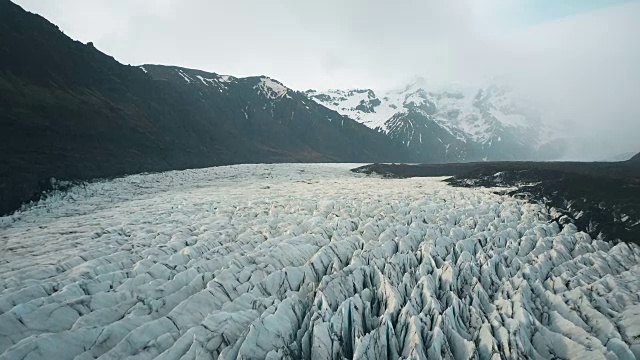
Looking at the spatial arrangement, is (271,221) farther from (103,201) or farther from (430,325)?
(103,201)

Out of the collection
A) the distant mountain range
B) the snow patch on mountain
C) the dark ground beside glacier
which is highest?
the snow patch on mountain

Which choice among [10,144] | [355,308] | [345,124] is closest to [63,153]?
[10,144]

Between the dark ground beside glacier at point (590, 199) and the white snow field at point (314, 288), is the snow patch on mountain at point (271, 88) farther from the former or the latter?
the white snow field at point (314, 288)

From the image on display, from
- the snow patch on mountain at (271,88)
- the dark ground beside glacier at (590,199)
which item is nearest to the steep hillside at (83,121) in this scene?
the dark ground beside glacier at (590,199)

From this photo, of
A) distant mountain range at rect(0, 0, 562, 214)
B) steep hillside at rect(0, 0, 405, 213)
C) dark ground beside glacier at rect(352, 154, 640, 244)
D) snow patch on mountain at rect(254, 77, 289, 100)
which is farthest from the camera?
snow patch on mountain at rect(254, 77, 289, 100)

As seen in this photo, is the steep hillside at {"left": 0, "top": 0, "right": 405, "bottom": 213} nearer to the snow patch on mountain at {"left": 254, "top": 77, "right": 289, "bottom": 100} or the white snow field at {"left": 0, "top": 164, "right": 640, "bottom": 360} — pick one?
the white snow field at {"left": 0, "top": 164, "right": 640, "bottom": 360}

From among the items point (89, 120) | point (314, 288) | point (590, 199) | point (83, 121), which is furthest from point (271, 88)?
point (314, 288)

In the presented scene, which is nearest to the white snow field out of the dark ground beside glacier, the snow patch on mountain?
the dark ground beside glacier
